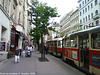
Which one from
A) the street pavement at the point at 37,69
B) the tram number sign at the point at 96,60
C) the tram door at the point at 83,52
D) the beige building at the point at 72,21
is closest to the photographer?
the tram number sign at the point at 96,60

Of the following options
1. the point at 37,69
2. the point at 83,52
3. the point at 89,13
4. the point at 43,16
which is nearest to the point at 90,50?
the point at 83,52

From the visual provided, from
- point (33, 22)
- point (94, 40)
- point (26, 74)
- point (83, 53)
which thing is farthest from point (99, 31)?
point (33, 22)

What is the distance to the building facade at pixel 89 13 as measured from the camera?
3817cm

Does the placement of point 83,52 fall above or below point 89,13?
below

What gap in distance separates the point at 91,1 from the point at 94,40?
40.4 metres

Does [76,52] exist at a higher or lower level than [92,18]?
lower

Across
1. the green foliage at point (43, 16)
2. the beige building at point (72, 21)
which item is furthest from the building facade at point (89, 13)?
the green foliage at point (43, 16)

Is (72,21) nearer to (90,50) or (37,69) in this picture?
(37,69)

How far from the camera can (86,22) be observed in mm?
45625

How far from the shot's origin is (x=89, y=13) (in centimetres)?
4391

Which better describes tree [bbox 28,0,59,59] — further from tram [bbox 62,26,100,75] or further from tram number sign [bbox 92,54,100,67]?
tram number sign [bbox 92,54,100,67]

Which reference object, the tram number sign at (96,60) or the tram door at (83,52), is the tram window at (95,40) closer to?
the tram number sign at (96,60)

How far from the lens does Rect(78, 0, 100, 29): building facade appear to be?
38166 mm

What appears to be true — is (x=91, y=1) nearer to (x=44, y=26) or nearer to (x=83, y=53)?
(x=44, y=26)
